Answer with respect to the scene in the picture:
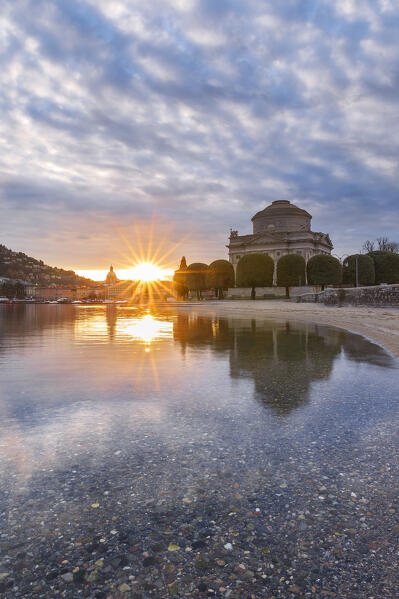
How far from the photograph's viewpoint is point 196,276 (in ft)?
326

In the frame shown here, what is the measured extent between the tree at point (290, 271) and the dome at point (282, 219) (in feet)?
117

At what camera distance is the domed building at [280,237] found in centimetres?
10444

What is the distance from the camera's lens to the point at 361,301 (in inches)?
1511

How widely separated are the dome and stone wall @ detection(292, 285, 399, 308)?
69426 millimetres

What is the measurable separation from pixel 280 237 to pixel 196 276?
25907mm

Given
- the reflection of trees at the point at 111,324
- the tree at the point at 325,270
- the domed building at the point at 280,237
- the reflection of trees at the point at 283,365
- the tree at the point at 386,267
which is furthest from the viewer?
the domed building at the point at 280,237

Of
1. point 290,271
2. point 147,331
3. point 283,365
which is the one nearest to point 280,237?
Answer: point 290,271

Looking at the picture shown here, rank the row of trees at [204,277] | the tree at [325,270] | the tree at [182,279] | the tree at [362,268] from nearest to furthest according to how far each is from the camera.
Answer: the tree at [325,270], the tree at [362,268], the row of trees at [204,277], the tree at [182,279]

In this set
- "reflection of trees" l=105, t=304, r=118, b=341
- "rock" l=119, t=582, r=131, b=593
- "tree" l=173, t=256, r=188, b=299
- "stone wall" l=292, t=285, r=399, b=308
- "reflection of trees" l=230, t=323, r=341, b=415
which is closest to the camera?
"rock" l=119, t=582, r=131, b=593

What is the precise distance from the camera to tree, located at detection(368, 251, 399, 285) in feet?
273

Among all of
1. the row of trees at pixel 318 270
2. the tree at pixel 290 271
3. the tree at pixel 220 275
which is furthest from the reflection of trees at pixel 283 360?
the tree at pixel 220 275

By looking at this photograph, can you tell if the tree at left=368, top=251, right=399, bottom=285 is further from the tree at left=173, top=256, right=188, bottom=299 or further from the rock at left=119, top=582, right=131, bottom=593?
the rock at left=119, top=582, right=131, bottom=593

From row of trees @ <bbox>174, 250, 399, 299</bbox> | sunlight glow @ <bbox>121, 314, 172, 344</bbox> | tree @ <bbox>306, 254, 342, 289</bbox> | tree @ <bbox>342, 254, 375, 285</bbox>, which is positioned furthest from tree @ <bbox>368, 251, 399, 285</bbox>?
sunlight glow @ <bbox>121, 314, 172, 344</bbox>

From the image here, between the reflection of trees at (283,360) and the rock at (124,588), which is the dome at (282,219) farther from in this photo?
the rock at (124,588)
